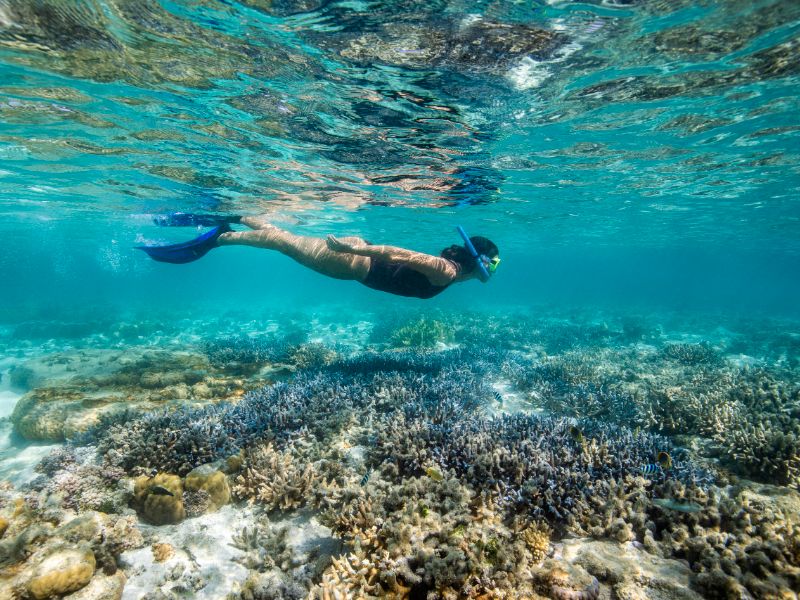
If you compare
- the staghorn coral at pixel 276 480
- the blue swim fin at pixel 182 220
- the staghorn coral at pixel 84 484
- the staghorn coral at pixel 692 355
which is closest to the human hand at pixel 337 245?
the staghorn coral at pixel 276 480

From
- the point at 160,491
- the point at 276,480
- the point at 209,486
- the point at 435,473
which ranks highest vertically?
the point at 435,473

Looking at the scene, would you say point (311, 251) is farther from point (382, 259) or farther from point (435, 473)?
point (435, 473)

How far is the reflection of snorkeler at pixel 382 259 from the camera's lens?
25.8 ft

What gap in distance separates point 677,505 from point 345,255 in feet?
24.4

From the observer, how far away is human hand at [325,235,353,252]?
842cm

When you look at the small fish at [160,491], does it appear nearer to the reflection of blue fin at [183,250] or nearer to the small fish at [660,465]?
the small fish at [660,465]

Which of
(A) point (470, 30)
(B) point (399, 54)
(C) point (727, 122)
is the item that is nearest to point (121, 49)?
(B) point (399, 54)

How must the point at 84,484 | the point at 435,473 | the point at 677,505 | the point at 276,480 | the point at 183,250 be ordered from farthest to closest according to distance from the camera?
the point at 183,250, the point at 84,484, the point at 276,480, the point at 435,473, the point at 677,505

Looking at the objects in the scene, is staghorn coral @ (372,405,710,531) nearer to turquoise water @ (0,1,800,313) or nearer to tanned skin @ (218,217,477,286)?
tanned skin @ (218,217,477,286)

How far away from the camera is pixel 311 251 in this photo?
9734mm

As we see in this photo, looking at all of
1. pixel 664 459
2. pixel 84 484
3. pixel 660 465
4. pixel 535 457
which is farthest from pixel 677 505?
pixel 84 484

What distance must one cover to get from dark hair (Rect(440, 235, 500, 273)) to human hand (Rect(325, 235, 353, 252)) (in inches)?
87.7

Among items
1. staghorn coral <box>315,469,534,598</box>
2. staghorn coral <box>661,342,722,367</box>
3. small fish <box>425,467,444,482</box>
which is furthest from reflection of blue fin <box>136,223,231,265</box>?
staghorn coral <box>661,342,722,367</box>

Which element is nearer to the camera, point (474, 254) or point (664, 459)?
point (664, 459)
